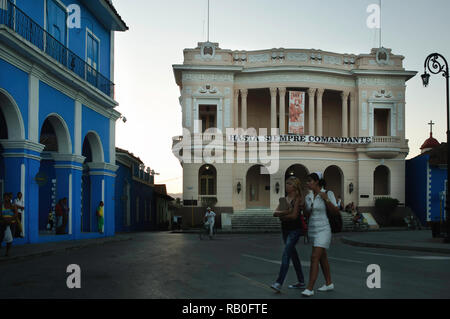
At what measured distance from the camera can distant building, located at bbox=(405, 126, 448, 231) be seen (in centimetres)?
3847

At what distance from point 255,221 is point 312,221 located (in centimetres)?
2952

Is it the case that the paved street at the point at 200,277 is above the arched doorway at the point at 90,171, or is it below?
below

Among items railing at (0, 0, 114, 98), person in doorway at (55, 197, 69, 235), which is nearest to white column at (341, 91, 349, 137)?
railing at (0, 0, 114, 98)

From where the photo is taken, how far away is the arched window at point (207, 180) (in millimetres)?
40938

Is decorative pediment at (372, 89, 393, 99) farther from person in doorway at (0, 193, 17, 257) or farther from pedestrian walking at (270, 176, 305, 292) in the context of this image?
pedestrian walking at (270, 176, 305, 292)

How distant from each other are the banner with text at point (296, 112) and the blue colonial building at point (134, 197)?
1231 cm

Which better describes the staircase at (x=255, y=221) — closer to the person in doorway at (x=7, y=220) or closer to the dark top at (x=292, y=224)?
the person in doorway at (x=7, y=220)

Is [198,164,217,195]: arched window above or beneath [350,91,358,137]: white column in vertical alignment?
beneath

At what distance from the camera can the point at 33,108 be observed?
1753 cm

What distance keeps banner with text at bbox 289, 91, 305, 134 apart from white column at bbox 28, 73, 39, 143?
25283mm

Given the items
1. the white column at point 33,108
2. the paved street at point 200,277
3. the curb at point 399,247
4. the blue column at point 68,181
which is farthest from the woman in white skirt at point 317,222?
the blue column at point 68,181

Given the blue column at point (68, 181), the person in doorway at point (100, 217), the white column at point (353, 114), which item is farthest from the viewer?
the white column at point (353, 114)

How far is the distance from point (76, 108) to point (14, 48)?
570 centimetres
